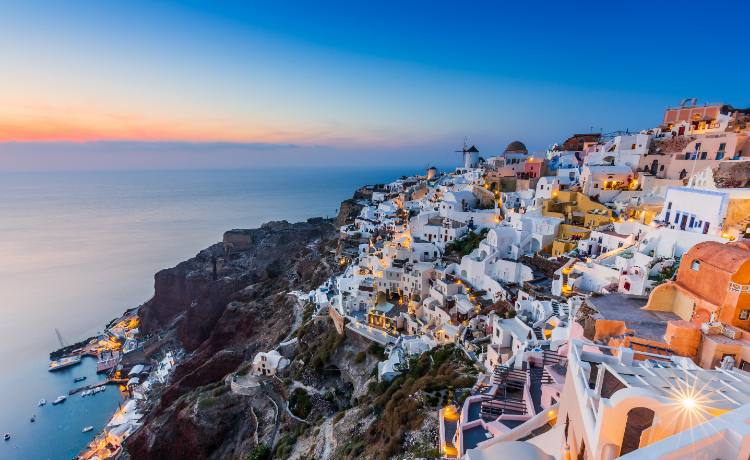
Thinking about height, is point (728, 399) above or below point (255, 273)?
above

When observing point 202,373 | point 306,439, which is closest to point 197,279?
point 202,373

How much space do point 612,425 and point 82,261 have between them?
112 m

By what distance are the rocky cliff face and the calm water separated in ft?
38.1

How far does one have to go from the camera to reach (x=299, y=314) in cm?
3925

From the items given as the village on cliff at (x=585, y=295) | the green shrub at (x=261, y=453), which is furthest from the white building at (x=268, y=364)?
the green shrub at (x=261, y=453)

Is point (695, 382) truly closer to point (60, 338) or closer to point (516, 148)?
point (516, 148)

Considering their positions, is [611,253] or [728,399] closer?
[728,399]

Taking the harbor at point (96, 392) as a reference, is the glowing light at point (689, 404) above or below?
above

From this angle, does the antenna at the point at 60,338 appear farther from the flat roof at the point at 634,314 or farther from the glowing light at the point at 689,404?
the glowing light at the point at 689,404

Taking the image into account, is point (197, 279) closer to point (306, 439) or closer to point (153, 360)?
point (153, 360)

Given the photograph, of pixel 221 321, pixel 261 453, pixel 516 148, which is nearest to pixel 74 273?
pixel 221 321

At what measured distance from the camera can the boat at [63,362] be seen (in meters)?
47.3

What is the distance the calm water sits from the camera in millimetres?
40094

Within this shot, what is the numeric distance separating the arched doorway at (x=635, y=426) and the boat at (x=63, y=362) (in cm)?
6417
